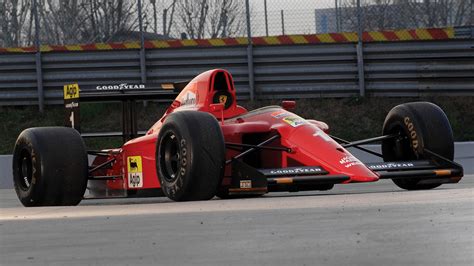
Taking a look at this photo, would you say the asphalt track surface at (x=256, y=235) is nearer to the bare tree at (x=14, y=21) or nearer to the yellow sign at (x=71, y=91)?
the yellow sign at (x=71, y=91)

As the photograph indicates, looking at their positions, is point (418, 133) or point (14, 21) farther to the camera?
point (14, 21)

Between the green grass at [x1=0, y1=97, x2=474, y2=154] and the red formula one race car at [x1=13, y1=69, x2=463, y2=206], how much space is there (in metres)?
7.87

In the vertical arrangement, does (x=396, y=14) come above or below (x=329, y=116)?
above

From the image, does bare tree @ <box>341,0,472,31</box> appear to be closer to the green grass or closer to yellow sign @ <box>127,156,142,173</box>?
the green grass

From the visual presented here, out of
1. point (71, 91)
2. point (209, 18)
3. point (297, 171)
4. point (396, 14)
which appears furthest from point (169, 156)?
point (396, 14)

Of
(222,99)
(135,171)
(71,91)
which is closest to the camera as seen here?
(222,99)

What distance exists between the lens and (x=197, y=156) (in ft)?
29.4

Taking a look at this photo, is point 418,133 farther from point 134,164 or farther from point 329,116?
point 329,116

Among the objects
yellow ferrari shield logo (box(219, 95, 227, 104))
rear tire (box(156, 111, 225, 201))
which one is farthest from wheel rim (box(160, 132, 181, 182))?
yellow ferrari shield logo (box(219, 95, 227, 104))

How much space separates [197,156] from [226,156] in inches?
45.8

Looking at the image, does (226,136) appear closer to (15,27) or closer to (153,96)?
(153,96)

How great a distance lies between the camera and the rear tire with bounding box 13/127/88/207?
10180mm

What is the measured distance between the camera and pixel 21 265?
16.6 feet

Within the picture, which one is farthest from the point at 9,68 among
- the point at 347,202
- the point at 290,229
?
the point at 290,229
